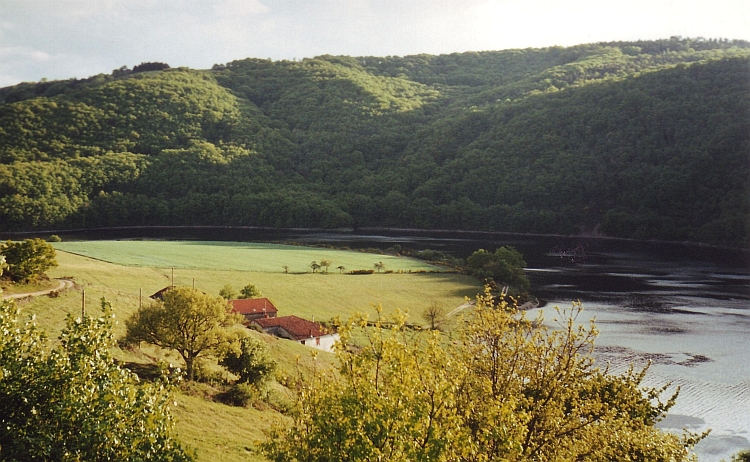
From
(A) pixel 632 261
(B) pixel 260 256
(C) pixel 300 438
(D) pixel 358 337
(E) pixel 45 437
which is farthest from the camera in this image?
(A) pixel 632 261

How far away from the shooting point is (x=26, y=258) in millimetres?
44438

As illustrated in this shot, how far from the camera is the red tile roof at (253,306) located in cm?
6481

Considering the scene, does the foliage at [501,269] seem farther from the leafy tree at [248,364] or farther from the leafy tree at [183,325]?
the leafy tree at [183,325]

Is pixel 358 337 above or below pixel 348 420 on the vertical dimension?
below

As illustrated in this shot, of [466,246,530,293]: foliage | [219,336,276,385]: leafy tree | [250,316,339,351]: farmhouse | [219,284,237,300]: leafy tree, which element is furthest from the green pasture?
[219,336,276,385]: leafy tree

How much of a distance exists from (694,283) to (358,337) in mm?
→ 74501

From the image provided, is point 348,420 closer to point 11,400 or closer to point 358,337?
point 11,400

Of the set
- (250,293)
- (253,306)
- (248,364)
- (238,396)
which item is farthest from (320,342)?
(238,396)

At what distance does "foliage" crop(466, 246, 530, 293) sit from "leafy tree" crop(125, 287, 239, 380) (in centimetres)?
6985

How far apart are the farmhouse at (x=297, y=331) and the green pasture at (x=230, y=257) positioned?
38.9m

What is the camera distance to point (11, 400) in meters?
15.1

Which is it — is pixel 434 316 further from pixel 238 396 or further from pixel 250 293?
pixel 238 396

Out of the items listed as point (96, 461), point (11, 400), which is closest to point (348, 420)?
point (96, 461)

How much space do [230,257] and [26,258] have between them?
2777 inches
